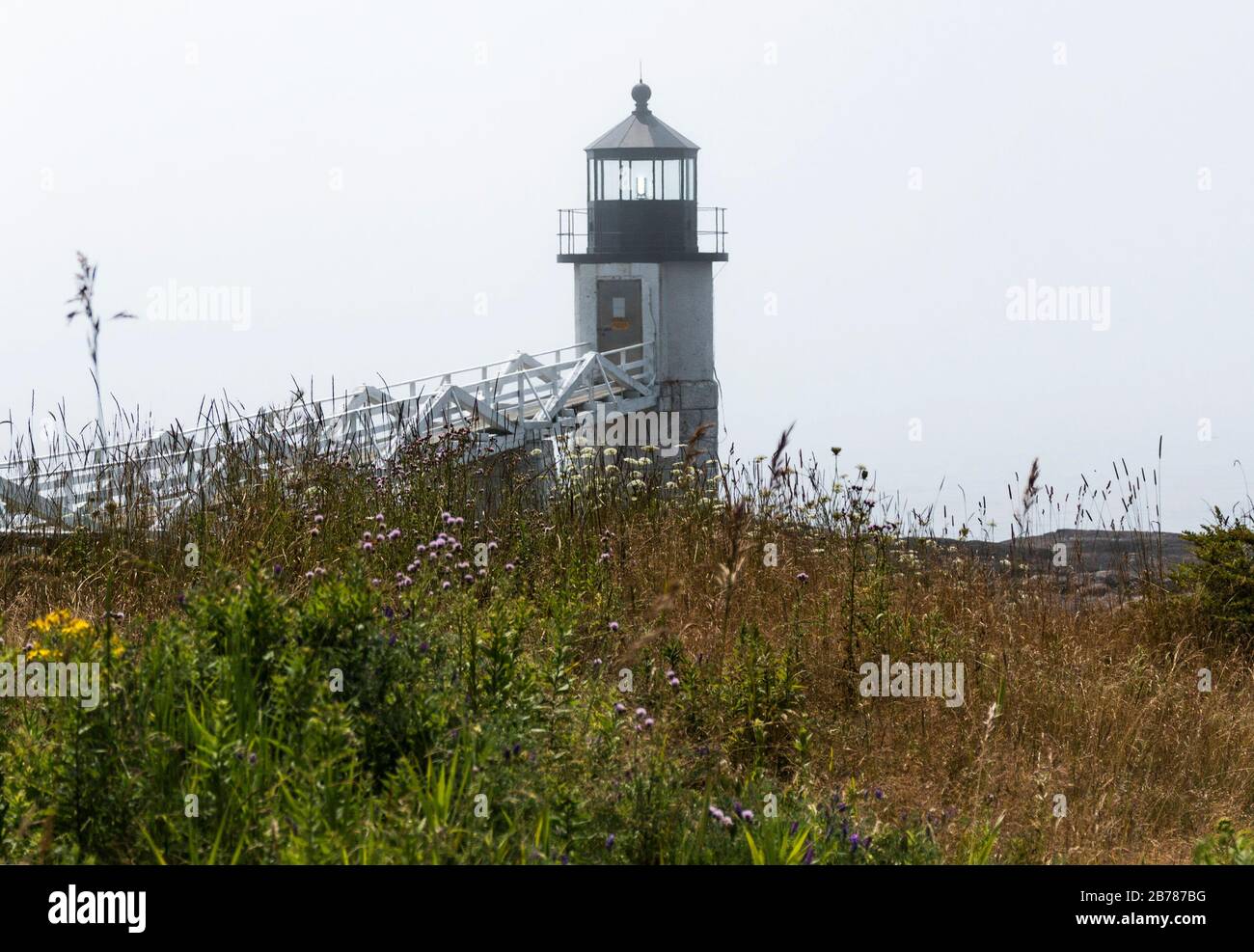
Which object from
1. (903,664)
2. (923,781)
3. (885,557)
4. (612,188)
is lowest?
(923,781)

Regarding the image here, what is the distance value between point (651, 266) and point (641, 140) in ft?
8.02

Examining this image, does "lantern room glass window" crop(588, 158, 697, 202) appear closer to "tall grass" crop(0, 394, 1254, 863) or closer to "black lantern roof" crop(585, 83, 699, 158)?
"black lantern roof" crop(585, 83, 699, 158)

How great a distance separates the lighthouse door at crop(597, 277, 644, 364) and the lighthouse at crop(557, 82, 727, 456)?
0.8 inches

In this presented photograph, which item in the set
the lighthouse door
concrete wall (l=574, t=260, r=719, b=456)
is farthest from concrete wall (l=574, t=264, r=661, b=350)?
the lighthouse door

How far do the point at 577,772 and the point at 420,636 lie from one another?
752 mm

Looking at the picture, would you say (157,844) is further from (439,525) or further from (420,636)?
(439,525)

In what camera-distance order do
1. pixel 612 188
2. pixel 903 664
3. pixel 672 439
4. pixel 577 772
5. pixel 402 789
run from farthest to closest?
pixel 612 188 → pixel 672 439 → pixel 903 664 → pixel 577 772 → pixel 402 789

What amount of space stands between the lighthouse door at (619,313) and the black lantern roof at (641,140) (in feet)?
8.21

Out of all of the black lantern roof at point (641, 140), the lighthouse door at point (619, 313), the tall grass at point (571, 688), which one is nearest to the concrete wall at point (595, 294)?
the lighthouse door at point (619, 313)

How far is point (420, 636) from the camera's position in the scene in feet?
12.9

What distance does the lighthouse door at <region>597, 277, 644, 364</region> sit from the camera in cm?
2359

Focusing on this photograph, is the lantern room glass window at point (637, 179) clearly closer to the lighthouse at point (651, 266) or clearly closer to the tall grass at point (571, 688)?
the lighthouse at point (651, 266)
